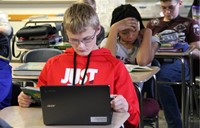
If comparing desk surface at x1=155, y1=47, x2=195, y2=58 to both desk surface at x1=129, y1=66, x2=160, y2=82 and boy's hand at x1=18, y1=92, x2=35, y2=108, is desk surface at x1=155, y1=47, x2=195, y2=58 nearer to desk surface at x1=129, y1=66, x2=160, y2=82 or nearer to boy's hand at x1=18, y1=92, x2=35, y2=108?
desk surface at x1=129, y1=66, x2=160, y2=82

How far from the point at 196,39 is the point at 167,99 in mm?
672

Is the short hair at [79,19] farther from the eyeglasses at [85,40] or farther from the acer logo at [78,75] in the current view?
the acer logo at [78,75]

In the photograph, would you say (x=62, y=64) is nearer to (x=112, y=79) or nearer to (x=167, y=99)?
(x=112, y=79)

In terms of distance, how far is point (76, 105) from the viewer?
144 cm

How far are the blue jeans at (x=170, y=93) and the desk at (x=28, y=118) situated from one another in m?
1.77

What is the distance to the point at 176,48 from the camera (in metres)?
3.36

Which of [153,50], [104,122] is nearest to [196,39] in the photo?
[153,50]

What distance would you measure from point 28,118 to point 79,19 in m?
0.53

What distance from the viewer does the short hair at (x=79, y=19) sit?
70.2 inches

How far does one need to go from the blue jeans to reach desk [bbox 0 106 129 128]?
177cm

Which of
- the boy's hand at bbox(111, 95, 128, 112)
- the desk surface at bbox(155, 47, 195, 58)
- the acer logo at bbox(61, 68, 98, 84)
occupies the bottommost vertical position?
the desk surface at bbox(155, 47, 195, 58)

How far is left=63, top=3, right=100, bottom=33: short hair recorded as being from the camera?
1783 mm

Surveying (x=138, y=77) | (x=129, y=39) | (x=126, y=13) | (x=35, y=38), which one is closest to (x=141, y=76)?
(x=138, y=77)

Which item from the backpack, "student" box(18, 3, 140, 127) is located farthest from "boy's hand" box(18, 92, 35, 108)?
the backpack
